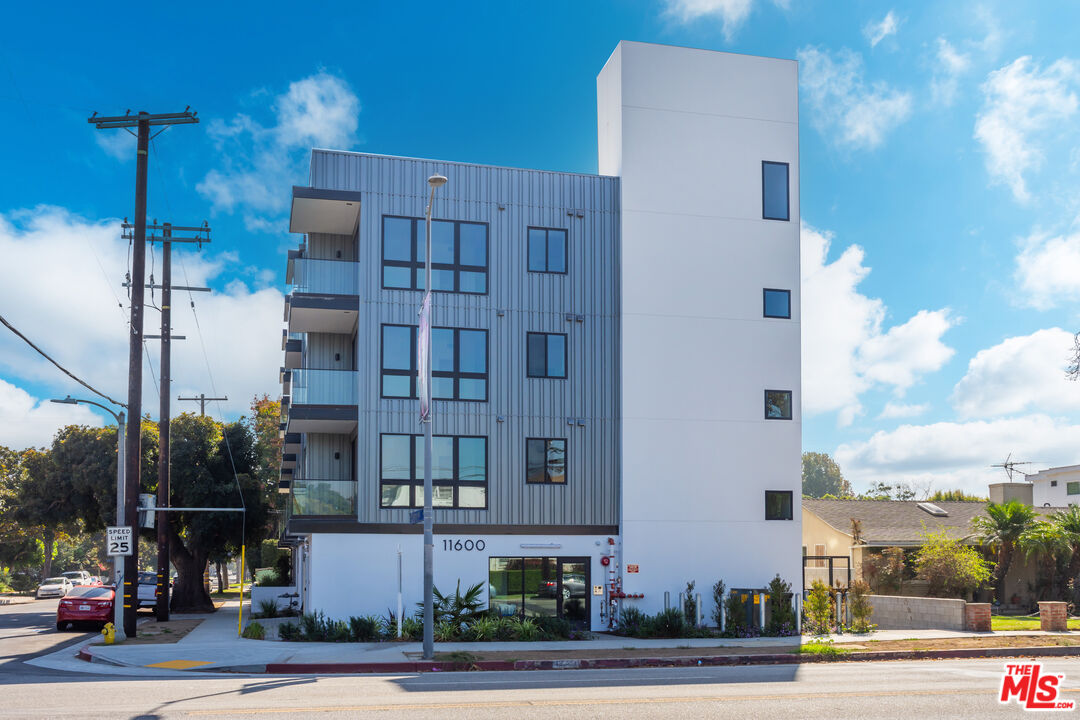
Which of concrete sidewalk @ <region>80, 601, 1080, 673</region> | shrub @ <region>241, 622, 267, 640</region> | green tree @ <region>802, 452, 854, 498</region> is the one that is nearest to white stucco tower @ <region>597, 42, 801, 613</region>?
concrete sidewalk @ <region>80, 601, 1080, 673</region>

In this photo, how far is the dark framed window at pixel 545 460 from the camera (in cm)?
2728

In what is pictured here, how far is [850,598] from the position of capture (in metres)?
27.3

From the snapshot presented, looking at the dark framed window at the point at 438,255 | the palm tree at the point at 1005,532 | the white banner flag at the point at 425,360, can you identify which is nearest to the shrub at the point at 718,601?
the dark framed window at the point at 438,255

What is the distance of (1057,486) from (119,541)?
175 ft

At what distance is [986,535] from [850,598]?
1024 cm

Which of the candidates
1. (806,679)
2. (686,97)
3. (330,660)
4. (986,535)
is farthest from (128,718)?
(986,535)

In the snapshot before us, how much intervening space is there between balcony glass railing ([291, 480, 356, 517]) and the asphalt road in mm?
7021

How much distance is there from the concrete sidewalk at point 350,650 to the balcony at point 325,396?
5600 mm

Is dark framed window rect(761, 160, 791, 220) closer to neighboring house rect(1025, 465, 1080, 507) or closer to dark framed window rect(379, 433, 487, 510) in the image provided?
dark framed window rect(379, 433, 487, 510)

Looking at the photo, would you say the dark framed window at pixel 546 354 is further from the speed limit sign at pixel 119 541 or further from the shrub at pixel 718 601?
the speed limit sign at pixel 119 541

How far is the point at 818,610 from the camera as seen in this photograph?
27312 mm

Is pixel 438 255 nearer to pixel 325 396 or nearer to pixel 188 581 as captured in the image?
pixel 325 396

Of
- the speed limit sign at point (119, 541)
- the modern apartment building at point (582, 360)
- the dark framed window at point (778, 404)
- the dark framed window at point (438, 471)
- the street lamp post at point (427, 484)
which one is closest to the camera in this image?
the street lamp post at point (427, 484)

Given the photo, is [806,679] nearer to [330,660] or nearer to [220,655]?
[330,660]
